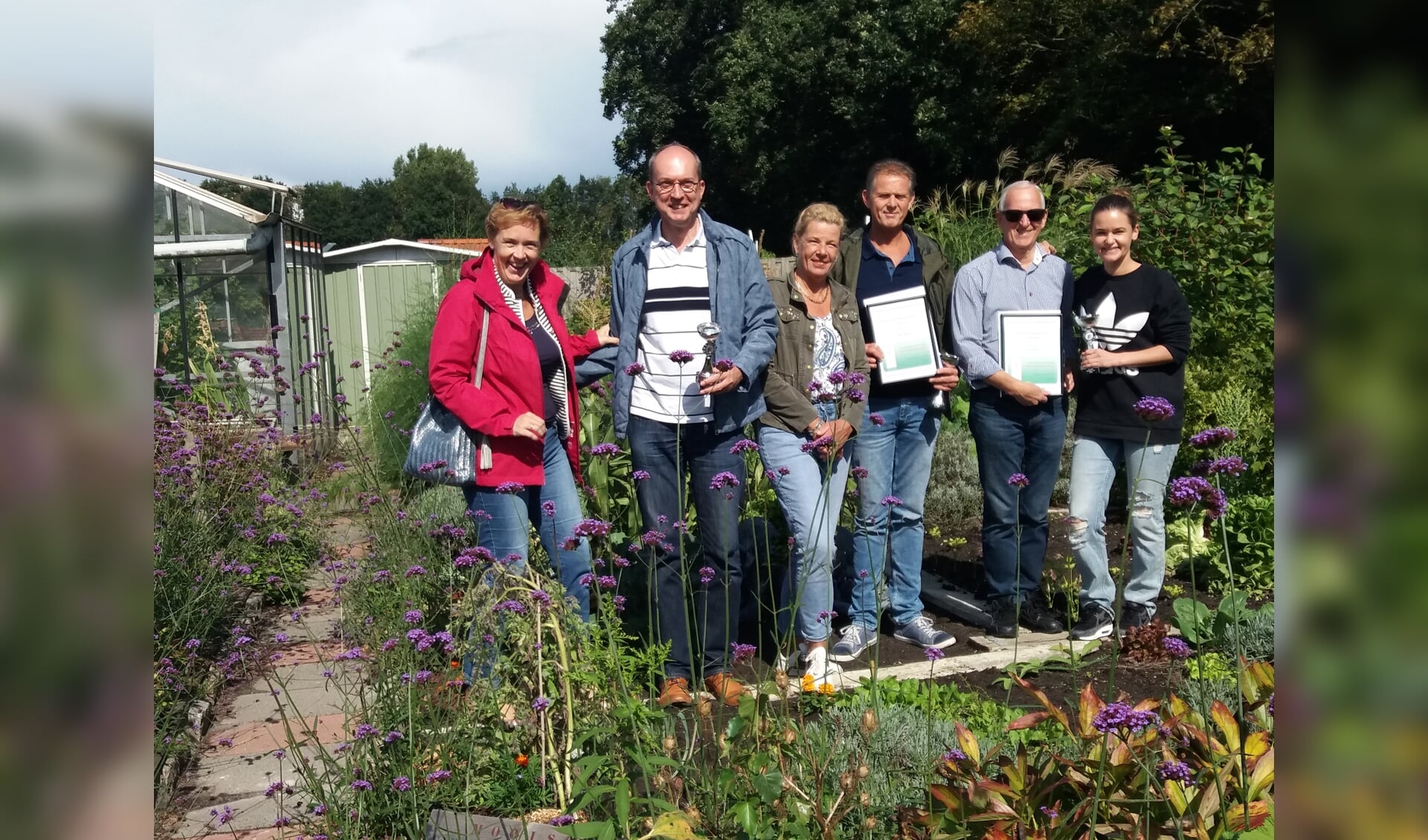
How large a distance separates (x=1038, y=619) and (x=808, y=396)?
160 centimetres

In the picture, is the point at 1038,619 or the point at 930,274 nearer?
the point at 930,274

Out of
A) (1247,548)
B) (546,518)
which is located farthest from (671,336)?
(1247,548)

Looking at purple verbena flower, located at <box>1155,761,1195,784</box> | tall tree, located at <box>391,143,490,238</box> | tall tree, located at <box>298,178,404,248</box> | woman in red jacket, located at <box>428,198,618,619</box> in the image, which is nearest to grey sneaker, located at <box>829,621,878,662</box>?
woman in red jacket, located at <box>428,198,618,619</box>

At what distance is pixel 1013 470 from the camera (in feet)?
15.7

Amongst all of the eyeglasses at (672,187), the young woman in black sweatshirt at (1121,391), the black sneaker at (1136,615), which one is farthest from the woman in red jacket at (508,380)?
the black sneaker at (1136,615)

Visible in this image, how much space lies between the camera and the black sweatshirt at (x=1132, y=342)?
4.52 m

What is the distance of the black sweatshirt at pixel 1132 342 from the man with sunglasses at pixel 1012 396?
158mm

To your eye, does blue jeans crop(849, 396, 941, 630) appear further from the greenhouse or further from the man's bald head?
the greenhouse

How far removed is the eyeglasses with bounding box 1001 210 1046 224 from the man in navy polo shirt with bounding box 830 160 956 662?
1.11ft

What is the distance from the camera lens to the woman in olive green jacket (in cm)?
418

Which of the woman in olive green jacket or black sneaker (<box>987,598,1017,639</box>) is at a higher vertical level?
the woman in olive green jacket

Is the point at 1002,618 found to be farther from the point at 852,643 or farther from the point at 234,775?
the point at 234,775

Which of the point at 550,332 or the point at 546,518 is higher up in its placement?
the point at 550,332

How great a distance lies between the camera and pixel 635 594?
4754 mm
